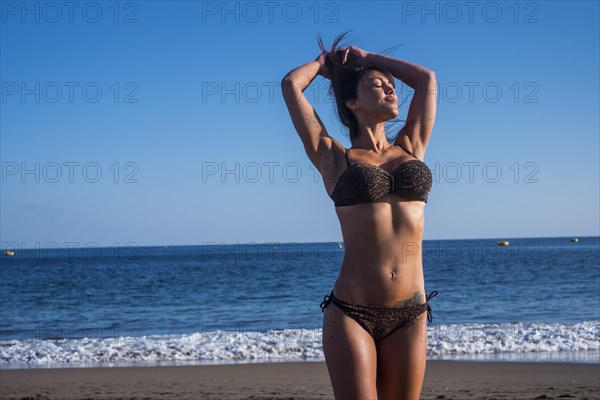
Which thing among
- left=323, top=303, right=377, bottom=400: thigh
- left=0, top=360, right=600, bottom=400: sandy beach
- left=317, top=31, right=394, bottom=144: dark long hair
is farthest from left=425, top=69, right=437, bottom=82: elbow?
left=0, top=360, right=600, bottom=400: sandy beach

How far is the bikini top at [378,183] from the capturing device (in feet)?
10.9

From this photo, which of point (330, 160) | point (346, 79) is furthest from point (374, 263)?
point (346, 79)

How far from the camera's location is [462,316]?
2012 centimetres

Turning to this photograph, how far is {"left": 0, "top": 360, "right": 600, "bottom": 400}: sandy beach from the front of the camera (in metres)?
9.01

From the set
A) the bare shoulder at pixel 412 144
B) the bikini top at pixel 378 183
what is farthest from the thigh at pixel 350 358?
the bare shoulder at pixel 412 144

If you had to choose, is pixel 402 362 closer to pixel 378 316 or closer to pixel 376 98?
pixel 378 316

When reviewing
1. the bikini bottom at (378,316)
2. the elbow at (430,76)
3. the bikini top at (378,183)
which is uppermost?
the elbow at (430,76)

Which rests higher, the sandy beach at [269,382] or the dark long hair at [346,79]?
the dark long hair at [346,79]

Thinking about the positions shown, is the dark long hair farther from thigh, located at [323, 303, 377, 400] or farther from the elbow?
thigh, located at [323, 303, 377, 400]

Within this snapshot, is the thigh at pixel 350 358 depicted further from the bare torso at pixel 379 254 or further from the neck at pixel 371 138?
the neck at pixel 371 138

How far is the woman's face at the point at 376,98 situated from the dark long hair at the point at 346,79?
42 millimetres

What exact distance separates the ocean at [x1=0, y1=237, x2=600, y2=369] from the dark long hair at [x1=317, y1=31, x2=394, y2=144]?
30.0ft

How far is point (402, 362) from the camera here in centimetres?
328

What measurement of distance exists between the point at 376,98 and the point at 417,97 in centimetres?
36
